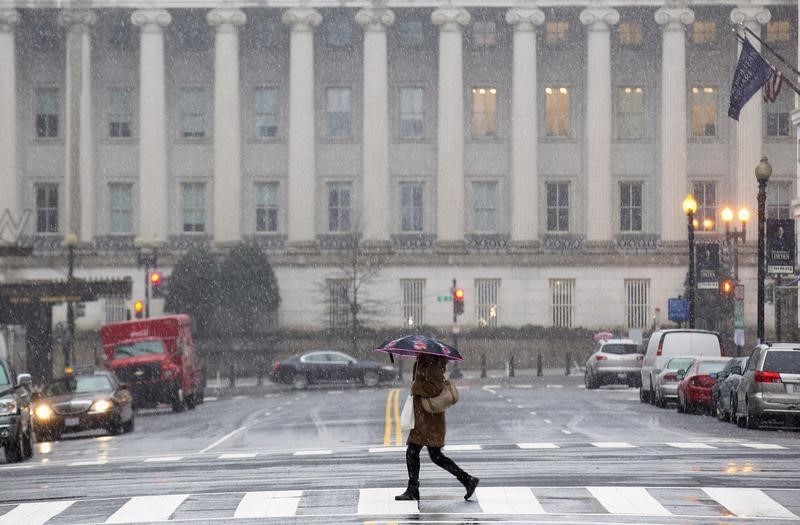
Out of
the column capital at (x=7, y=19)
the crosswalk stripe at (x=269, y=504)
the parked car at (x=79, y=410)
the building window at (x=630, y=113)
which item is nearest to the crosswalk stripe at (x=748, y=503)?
the crosswalk stripe at (x=269, y=504)

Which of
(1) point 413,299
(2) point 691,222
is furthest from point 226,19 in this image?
(2) point 691,222

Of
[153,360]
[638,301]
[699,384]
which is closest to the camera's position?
[699,384]

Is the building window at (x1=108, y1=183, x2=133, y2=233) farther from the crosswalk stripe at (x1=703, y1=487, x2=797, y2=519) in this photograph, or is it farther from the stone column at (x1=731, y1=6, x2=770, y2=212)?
the crosswalk stripe at (x1=703, y1=487, x2=797, y2=519)

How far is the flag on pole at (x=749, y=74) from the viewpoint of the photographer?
43344 mm

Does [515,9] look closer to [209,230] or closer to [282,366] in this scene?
[209,230]

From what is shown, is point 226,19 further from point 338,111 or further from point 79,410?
point 79,410

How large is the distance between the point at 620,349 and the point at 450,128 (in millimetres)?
27655

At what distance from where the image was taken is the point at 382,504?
1942 centimetres

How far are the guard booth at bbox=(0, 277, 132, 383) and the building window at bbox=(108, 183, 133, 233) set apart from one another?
27.7 m

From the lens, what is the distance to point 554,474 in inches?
905

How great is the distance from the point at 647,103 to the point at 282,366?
2846cm

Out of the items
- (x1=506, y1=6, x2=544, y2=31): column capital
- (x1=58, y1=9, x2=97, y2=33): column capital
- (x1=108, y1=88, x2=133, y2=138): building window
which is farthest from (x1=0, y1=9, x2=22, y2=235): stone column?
(x1=506, y1=6, x2=544, y2=31): column capital

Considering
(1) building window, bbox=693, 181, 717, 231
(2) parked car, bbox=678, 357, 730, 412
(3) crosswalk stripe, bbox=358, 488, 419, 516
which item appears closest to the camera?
(3) crosswalk stripe, bbox=358, 488, 419, 516

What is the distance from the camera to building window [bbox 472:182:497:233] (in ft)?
294
